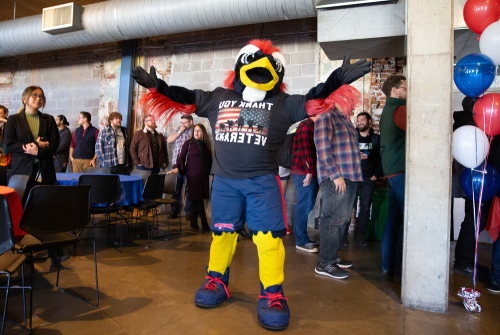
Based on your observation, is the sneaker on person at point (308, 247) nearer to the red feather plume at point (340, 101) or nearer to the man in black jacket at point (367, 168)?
the man in black jacket at point (367, 168)

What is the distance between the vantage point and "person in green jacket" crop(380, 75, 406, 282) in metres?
2.60

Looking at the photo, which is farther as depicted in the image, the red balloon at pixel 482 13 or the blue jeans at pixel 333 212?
the blue jeans at pixel 333 212

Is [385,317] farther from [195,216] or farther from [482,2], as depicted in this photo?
[195,216]

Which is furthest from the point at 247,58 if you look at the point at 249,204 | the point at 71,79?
the point at 71,79

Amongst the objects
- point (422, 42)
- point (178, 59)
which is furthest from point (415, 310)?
point (178, 59)

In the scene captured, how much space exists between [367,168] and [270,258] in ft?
7.64

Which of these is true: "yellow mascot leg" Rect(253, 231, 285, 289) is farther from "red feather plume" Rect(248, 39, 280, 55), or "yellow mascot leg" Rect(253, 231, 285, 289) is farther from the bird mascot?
"red feather plume" Rect(248, 39, 280, 55)

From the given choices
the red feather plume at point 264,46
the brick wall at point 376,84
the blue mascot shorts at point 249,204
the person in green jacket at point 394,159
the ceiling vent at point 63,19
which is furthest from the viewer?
the ceiling vent at point 63,19

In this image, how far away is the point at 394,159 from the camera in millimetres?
2625

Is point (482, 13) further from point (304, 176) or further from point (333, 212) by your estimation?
point (304, 176)

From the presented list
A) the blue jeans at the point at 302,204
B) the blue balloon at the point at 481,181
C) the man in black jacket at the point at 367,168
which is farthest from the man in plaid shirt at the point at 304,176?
the blue balloon at the point at 481,181

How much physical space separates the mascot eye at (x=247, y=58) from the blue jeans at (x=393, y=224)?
1434 millimetres

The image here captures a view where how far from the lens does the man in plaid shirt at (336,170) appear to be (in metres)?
2.53

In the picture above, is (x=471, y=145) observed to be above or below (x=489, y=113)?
below
